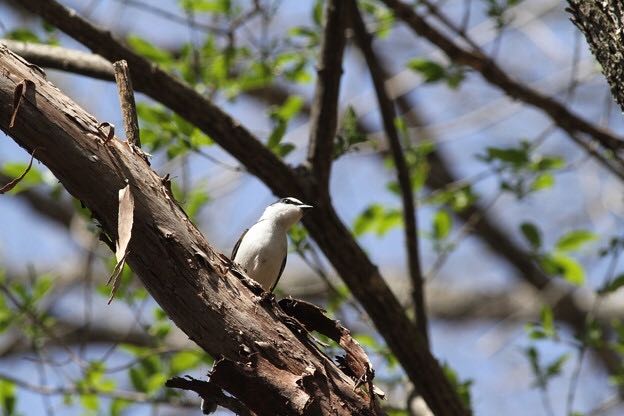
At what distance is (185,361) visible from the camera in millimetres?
4844

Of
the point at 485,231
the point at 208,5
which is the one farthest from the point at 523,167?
the point at 485,231

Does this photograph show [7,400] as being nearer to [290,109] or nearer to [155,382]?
[155,382]

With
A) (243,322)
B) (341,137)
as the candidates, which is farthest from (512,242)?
(243,322)

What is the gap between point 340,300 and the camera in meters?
5.01

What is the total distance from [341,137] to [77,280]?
224 inches

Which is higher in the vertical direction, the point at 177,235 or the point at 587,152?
the point at 587,152

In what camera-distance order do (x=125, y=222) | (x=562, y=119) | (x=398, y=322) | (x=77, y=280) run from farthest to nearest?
1. (x=77, y=280)
2. (x=562, y=119)
3. (x=398, y=322)
4. (x=125, y=222)

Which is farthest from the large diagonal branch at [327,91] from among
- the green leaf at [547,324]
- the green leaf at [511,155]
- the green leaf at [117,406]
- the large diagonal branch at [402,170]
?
the green leaf at [117,406]

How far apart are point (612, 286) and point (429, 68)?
4.88ft

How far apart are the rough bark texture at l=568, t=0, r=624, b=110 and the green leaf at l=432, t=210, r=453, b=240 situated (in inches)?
98.8

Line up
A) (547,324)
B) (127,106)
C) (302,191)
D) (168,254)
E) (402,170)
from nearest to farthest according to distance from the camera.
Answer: (168,254), (127,106), (302,191), (547,324), (402,170)

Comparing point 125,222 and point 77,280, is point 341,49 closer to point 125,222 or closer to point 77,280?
point 125,222

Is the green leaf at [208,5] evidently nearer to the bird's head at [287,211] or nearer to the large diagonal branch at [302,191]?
the large diagonal branch at [302,191]

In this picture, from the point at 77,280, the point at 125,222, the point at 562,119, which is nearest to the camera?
the point at 125,222
